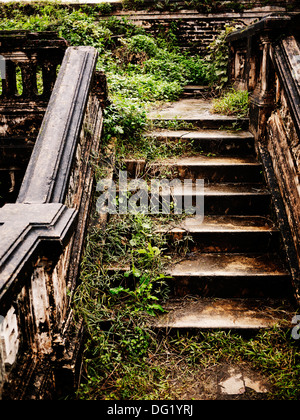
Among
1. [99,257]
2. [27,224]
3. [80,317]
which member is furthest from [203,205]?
[27,224]

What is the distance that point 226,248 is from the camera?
10.0ft

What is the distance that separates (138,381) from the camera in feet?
7.01

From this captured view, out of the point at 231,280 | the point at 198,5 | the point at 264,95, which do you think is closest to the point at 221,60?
the point at 264,95

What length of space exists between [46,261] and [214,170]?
2.35 metres

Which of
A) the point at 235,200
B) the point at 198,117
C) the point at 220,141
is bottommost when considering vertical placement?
the point at 235,200

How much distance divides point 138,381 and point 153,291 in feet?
2.51

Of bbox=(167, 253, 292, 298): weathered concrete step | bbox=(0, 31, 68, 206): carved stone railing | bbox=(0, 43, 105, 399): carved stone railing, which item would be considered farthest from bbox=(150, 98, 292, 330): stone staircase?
bbox=(0, 31, 68, 206): carved stone railing

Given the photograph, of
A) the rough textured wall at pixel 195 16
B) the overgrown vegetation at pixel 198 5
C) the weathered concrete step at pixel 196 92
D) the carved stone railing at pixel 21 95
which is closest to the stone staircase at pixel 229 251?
the carved stone railing at pixel 21 95

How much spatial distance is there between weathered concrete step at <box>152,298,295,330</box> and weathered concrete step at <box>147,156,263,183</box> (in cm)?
141

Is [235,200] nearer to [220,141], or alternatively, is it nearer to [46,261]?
[220,141]

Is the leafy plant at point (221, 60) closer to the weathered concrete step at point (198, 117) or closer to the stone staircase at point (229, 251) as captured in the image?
the weathered concrete step at point (198, 117)

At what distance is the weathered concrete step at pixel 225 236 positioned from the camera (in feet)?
9.80

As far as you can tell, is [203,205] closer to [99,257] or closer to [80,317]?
[99,257]

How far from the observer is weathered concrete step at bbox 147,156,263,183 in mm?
3523
